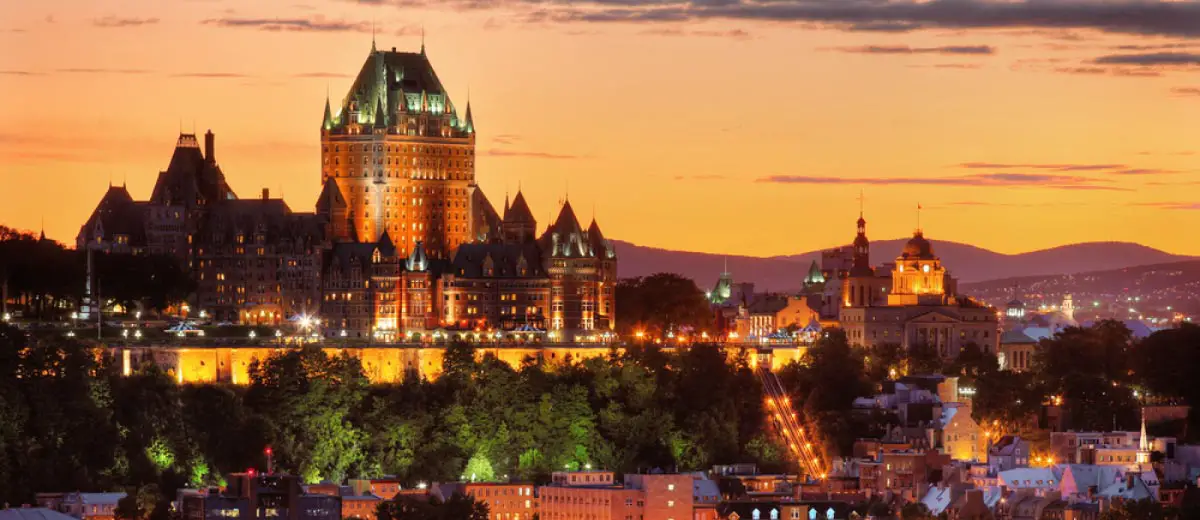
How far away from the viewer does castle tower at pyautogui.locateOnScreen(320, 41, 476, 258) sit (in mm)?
188625

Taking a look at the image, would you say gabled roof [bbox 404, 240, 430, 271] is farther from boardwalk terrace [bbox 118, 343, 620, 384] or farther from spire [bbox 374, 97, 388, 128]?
boardwalk terrace [bbox 118, 343, 620, 384]

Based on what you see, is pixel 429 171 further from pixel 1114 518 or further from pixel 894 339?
pixel 1114 518

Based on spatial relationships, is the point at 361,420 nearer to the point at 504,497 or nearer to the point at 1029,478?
the point at 504,497

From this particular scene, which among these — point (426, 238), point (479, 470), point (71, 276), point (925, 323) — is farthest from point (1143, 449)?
point (71, 276)

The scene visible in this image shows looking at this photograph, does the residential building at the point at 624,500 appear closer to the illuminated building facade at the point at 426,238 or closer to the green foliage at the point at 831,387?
the green foliage at the point at 831,387

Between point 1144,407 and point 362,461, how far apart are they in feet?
141

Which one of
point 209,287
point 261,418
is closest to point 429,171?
point 209,287

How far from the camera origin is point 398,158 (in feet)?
621

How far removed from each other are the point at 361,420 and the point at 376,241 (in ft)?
111

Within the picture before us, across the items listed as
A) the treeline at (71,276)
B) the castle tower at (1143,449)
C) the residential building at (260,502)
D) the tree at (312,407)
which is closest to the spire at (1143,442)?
the castle tower at (1143,449)

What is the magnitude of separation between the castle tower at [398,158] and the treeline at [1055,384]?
2747 centimetres

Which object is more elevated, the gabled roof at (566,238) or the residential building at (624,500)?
the gabled roof at (566,238)

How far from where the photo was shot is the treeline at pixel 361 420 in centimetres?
14138

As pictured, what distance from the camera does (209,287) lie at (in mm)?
183125
